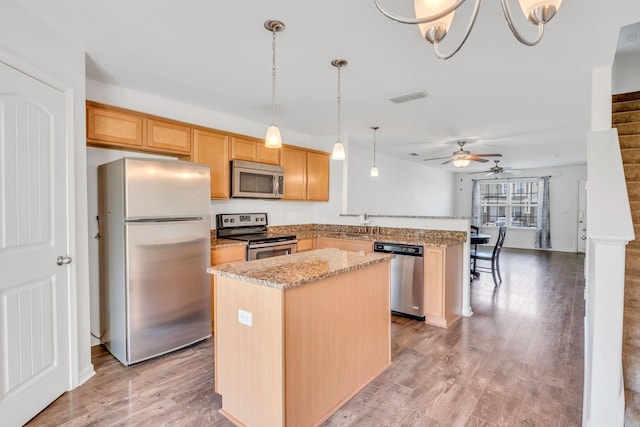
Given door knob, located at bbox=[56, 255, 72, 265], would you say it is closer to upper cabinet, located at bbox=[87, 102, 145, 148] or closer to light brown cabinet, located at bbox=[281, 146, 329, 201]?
upper cabinet, located at bbox=[87, 102, 145, 148]

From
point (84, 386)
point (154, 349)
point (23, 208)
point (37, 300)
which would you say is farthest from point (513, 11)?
point (84, 386)

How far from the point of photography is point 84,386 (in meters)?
2.28

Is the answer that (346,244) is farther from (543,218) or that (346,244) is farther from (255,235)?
(543,218)

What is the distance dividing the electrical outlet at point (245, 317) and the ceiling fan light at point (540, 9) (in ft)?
6.29

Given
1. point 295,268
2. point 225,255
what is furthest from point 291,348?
point 225,255

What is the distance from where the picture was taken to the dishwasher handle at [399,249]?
3.55 m

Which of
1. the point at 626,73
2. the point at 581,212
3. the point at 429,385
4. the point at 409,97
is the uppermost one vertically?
the point at 626,73

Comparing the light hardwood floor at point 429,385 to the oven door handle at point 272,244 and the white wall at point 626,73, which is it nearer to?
the oven door handle at point 272,244

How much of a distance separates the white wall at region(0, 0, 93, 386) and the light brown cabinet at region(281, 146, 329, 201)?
2371mm

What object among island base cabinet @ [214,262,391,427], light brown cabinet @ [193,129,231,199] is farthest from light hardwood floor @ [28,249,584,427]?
light brown cabinet @ [193,129,231,199]

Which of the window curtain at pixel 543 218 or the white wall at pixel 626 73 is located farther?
the window curtain at pixel 543 218

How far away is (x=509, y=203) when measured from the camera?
9688mm

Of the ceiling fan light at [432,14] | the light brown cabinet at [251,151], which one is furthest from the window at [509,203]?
the ceiling fan light at [432,14]

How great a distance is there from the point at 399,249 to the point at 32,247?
321cm
